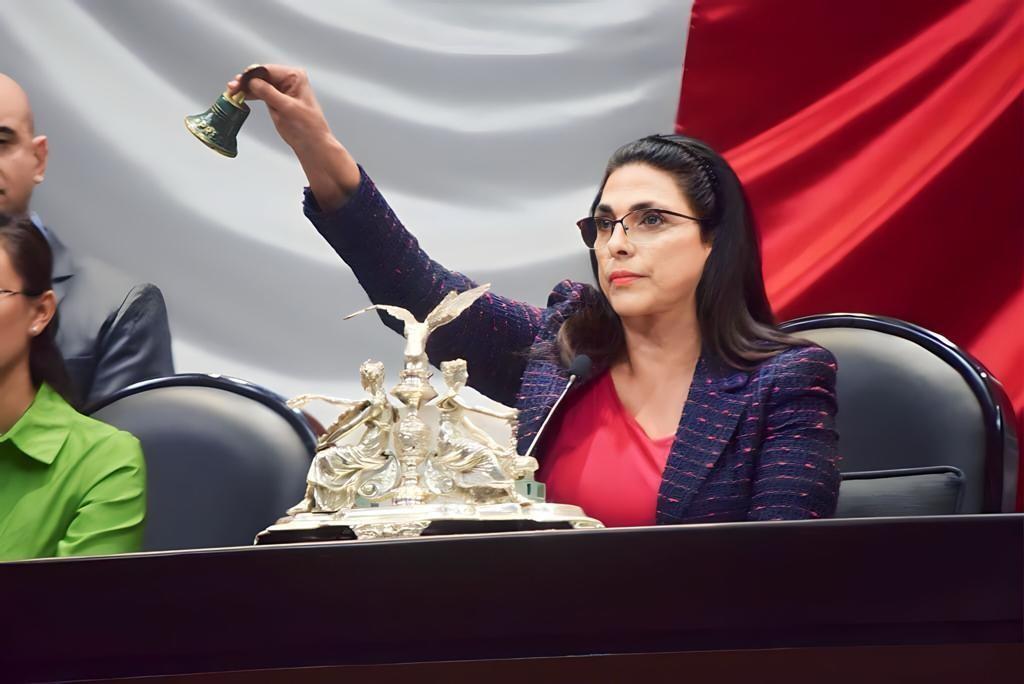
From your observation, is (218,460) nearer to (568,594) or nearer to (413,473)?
(413,473)

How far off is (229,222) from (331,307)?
235mm

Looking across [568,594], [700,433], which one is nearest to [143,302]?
[700,433]

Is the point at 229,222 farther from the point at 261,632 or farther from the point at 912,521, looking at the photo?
the point at 912,521

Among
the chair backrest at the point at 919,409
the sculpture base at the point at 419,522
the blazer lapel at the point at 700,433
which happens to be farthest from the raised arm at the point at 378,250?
the sculpture base at the point at 419,522

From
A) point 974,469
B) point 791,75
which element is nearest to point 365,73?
point 791,75

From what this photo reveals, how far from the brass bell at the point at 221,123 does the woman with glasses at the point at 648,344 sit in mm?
28

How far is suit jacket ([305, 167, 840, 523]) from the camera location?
1345 mm

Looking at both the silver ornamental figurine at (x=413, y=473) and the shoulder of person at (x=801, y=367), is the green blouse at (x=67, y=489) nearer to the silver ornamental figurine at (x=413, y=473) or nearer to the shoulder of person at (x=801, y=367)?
the silver ornamental figurine at (x=413, y=473)

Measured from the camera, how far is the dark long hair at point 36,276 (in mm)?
1623

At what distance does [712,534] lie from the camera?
716mm

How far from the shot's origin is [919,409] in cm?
155

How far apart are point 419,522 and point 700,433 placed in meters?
0.46

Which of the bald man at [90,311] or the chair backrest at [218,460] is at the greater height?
the bald man at [90,311]

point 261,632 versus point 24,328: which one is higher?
point 24,328
